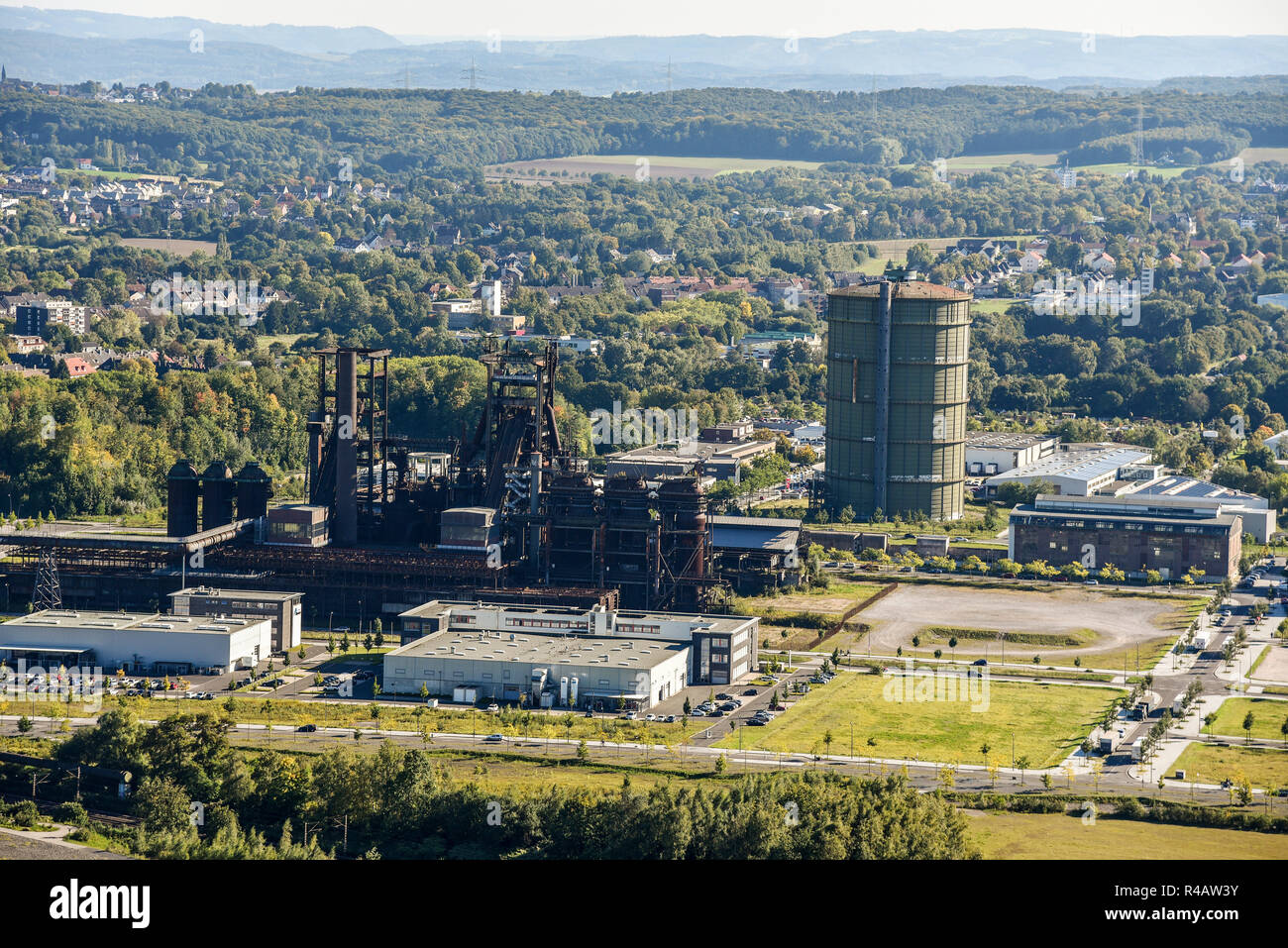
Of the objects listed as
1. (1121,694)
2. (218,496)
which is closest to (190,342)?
(218,496)

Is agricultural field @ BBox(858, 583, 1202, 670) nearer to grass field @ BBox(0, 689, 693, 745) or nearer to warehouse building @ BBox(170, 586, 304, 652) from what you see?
grass field @ BBox(0, 689, 693, 745)

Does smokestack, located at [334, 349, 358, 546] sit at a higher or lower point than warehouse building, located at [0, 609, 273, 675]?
higher

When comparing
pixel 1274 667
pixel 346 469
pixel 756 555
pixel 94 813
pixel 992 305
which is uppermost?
pixel 992 305

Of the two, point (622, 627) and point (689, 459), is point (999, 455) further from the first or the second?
point (622, 627)

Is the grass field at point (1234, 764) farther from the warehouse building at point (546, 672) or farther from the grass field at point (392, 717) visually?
the warehouse building at point (546, 672)

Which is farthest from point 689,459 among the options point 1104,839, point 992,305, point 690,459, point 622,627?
point 992,305

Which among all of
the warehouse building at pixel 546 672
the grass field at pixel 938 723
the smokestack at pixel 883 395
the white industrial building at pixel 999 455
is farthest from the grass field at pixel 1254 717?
the white industrial building at pixel 999 455

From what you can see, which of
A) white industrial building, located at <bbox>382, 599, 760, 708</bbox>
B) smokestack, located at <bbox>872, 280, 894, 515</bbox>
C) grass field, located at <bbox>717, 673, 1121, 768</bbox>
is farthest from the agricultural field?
smokestack, located at <bbox>872, 280, 894, 515</bbox>
